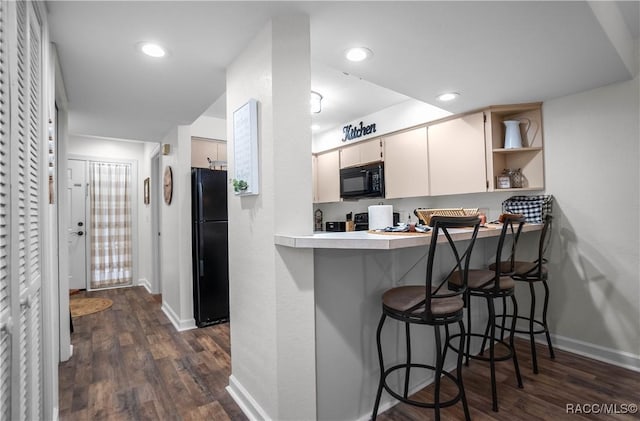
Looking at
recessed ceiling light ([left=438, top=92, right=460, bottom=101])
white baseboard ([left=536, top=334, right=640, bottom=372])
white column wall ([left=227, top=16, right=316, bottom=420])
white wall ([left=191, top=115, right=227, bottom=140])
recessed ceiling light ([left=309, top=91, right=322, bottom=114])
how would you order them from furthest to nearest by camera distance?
white wall ([left=191, top=115, right=227, bottom=140])
recessed ceiling light ([left=309, top=91, right=322, bottom=114])
recessed ceiling light ([left=438, top=92, right=460, bottom=101])
white baseboard ([left=536, top=334, right=640, bottom=372])
white column wall ([left=227, top=16, right=316, bottom=420])

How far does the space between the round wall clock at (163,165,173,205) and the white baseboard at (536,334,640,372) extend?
3975mm

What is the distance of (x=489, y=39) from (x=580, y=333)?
7.94 feet

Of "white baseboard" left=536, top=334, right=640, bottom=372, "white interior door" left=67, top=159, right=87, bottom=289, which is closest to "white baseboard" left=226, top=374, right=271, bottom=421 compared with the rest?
"white baseboard" left=536, top=334, right=640, bottom=372

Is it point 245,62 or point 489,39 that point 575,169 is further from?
point 245,62

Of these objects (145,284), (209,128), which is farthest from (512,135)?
(145,284)

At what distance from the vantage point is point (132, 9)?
153cm

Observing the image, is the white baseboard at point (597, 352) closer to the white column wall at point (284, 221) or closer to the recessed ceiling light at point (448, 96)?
the recessed ceiling light at point (448, 96)

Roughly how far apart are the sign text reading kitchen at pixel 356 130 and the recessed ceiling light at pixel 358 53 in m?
1.96

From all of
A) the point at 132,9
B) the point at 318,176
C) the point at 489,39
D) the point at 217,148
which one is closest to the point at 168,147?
the point at 217,148

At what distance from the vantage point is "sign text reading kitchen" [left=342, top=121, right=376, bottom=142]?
13.1ft

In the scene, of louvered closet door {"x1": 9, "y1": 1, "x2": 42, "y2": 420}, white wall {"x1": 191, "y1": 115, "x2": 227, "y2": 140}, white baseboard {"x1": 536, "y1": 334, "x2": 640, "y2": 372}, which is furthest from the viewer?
white wall {"x1": 191, "y1": 115, "x2": 227, "y2": 140}

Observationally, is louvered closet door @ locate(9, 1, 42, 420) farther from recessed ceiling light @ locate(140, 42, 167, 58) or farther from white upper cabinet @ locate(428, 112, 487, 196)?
white upper cabinet @ locate(428, 112, 487, 196)

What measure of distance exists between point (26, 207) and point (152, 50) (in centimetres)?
121

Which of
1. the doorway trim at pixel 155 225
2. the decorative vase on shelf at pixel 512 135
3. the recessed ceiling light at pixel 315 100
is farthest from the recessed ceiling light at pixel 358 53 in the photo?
the doorway trim at pixel 155 225
